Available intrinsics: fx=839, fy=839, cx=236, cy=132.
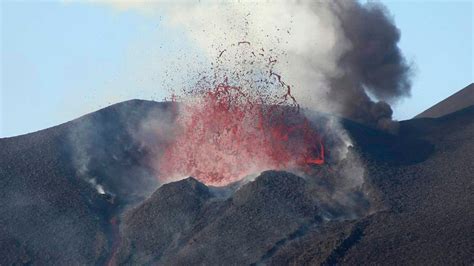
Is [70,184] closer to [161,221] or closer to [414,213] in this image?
[161,221]

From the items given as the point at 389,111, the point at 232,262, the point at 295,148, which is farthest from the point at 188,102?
the point at 232,262

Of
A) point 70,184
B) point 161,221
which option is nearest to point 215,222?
point 161,221

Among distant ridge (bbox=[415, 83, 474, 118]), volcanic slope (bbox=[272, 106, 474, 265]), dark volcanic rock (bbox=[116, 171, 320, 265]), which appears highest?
distant ridge (bbox=[415, 83, 474, 118])

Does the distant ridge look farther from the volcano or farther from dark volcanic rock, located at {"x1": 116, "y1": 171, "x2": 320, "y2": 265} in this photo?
dark volcanic rock, located at {"x1": 116, "y1": 171, "x2": 320, "y2": 265}

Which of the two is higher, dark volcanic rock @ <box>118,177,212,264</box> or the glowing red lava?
the glowing red lava

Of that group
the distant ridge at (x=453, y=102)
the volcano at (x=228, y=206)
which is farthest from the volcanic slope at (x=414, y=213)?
the distant ridge at (x=453, y=102)

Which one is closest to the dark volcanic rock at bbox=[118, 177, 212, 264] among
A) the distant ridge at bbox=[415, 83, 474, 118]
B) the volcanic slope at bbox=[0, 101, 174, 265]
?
the volcanic slope at bbox=[0, 101, 174, 265]
